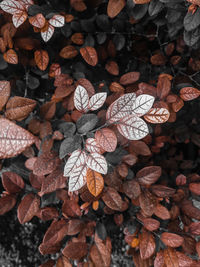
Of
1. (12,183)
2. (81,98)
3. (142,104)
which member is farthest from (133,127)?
(12,183)

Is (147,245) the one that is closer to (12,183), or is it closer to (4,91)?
(12,183)

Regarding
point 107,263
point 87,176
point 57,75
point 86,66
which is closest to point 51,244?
point 107,263

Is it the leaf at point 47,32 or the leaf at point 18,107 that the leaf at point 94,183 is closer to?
the leaf at point 18,107

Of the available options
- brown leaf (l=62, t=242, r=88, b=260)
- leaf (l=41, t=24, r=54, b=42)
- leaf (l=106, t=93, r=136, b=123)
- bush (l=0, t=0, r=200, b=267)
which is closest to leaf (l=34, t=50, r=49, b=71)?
bush (l=0, t=0, r=200, b=267)

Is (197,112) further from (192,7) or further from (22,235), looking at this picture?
(22,235)

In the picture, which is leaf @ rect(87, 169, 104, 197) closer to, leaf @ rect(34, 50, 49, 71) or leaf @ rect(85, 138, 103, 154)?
leaf @ rect(85, 138, 103, 154)

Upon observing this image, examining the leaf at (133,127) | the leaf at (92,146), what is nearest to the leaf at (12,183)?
the leaf at (92,146)
